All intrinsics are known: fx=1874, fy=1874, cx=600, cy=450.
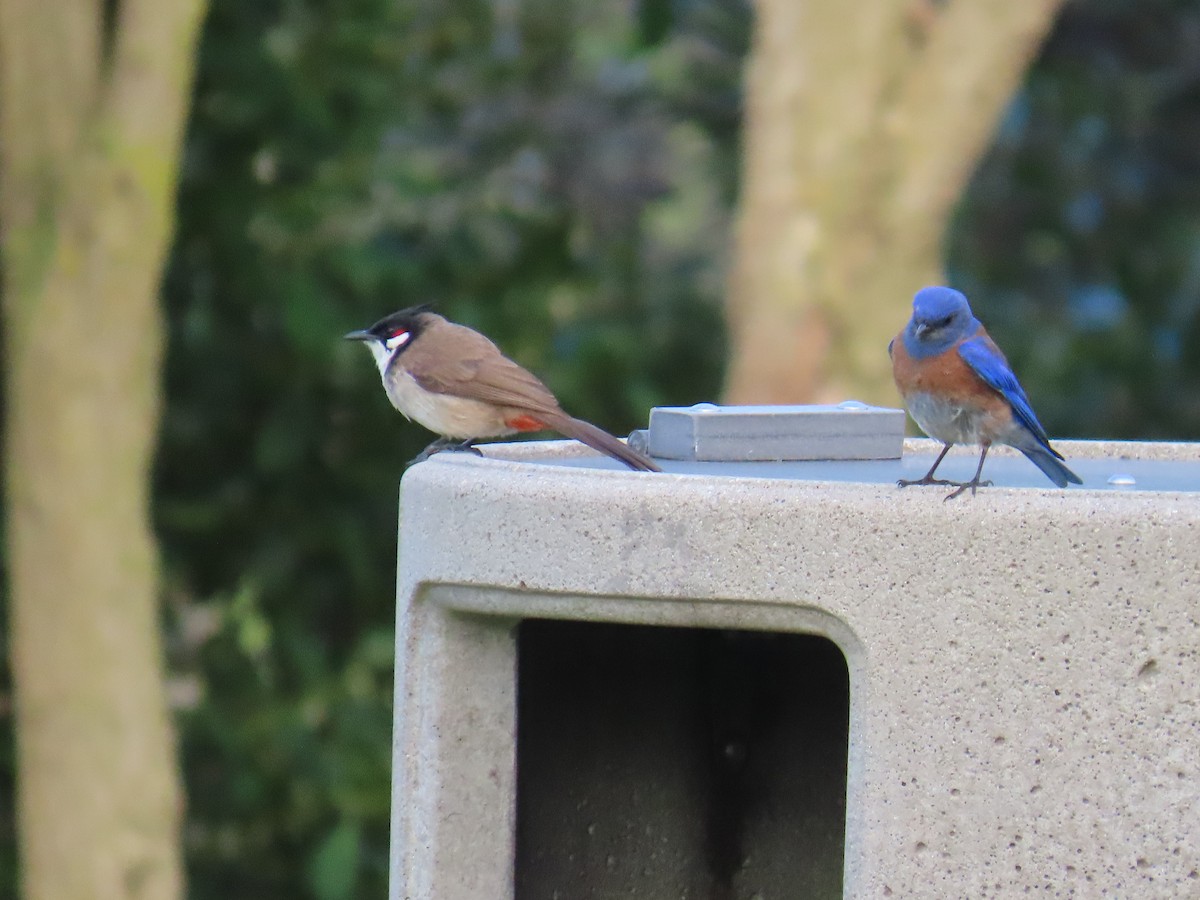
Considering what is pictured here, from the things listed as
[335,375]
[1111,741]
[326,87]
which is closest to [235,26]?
[326,87]

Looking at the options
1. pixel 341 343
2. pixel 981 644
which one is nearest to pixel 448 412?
pixel 341 343

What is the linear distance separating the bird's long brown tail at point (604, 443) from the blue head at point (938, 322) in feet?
1.62

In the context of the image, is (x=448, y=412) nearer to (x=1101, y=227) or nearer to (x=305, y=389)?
(x=305, y=389)

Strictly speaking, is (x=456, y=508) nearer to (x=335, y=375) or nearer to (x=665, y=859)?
(x=665, y=859)

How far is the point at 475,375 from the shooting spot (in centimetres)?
401

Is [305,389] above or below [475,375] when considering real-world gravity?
above

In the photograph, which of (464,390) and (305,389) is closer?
(464,390)

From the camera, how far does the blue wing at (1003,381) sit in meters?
3.02

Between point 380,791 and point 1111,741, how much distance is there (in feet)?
10.1

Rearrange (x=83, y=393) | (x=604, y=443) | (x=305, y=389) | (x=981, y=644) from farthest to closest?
(x=305, y=389) → (x=83, y=393) → (x=604, y=443) → (x=981, y=644)

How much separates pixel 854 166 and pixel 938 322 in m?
2.39

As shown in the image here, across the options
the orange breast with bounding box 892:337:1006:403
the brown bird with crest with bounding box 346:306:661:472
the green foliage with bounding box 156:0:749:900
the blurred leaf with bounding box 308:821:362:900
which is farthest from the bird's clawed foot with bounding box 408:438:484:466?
the blurred leaf with bounding box 308:821:362:900

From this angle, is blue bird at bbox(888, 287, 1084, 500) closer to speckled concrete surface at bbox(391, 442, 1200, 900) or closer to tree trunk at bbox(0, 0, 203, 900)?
speckled concrete surface at bbox(391, 442, 1200, 900)

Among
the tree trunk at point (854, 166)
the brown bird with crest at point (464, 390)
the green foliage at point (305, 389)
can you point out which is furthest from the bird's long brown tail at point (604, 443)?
the tree trunk at point (854, 166)
